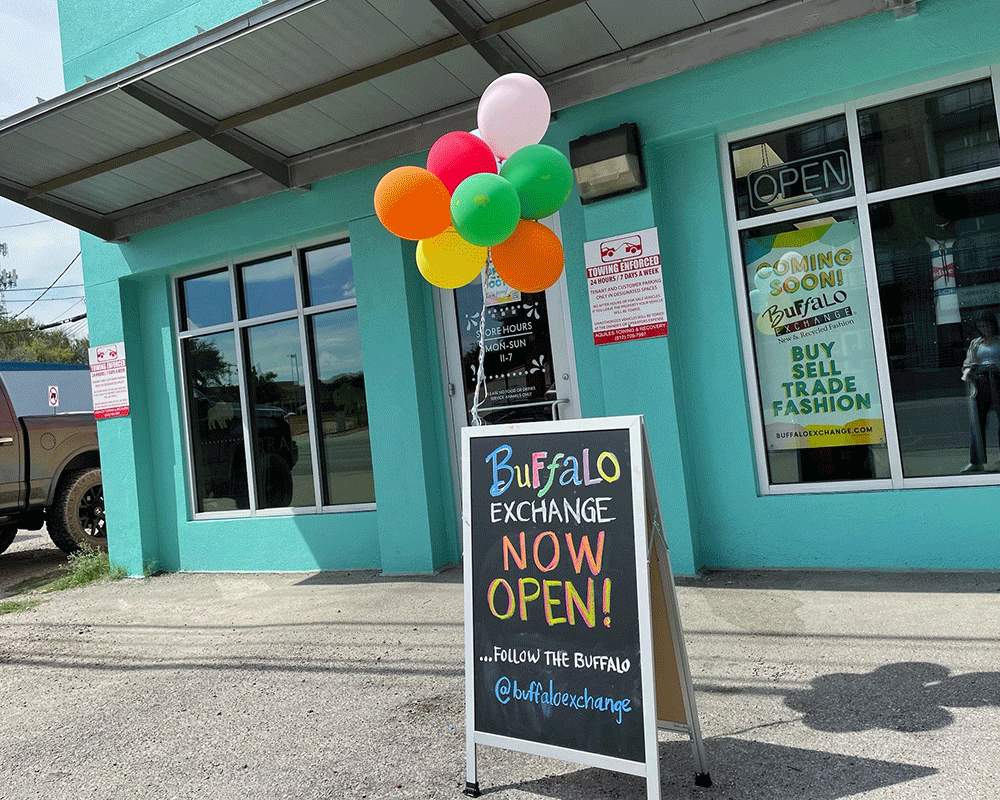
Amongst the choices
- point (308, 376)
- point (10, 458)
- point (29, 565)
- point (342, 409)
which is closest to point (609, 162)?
point (342, 409)

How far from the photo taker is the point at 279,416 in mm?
7117

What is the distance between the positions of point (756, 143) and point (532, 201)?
2713 millimetres

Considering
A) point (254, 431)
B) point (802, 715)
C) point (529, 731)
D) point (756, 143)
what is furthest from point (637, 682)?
point (254, 431)

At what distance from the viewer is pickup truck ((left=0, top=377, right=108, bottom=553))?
27.1 feet

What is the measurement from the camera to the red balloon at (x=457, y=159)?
3.29m

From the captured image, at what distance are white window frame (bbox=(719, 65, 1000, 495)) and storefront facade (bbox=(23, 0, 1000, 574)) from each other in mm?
13

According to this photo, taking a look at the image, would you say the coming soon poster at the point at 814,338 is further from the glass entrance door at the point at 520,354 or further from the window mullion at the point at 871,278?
the glass entrance door at the point at 520,354

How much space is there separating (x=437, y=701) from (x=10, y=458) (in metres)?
6.62

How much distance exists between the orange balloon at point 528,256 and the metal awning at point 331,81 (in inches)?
74.3

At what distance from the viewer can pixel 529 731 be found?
8.97 feet

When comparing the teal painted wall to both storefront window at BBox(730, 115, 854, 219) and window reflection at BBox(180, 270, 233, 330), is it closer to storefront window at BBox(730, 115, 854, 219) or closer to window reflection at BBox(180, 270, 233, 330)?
storefront window at BBox(730, 115, 854, 219)

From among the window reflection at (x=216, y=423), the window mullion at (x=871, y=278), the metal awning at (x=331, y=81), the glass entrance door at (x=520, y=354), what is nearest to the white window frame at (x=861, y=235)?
the window mullion at (x=871, y=278)

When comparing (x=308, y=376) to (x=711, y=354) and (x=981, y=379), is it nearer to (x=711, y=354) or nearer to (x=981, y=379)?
(x=711, y=354)

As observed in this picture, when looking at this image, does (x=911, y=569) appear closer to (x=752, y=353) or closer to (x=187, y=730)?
(x=752, y=353)
